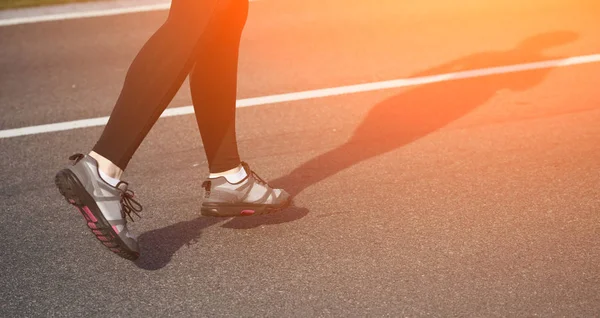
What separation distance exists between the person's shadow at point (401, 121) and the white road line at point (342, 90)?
0.25 ft

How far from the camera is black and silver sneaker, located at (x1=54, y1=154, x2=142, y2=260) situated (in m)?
3.20

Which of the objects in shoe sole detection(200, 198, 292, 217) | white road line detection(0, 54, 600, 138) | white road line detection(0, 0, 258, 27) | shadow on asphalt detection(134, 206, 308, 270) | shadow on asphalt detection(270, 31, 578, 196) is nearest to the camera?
shadow on asphalt detection(134, 206, 308, 270)

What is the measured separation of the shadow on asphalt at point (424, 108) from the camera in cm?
449

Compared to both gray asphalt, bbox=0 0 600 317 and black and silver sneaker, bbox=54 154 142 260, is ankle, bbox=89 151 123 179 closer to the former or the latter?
black and silver sneaker, bbox=54 154 142 260

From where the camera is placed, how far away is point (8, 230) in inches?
153

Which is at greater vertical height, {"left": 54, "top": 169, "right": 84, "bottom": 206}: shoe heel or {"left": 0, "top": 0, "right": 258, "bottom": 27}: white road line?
{"left": 54, "top": 169, "right": 84, "bottom": 206}: shoe heel

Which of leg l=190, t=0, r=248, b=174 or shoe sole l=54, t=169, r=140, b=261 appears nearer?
shoe sole l=54, t=169, r=140, b=261

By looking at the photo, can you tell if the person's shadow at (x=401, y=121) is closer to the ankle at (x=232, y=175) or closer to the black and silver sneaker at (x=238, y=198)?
the black and silver sneaker at (x=238, y=198)

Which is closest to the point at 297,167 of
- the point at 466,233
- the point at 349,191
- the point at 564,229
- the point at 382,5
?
the point at 349,191

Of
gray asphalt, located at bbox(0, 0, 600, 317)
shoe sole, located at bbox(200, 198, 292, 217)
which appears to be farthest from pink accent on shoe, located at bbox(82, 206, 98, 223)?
shoe sole, located at bbox(200, 198, 292, 217)

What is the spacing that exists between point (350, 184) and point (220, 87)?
90 cm

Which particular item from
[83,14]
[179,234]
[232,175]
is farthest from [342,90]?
[83,14]

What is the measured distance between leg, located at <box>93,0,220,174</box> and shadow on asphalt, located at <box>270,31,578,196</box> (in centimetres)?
113

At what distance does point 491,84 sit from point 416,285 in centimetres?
271
